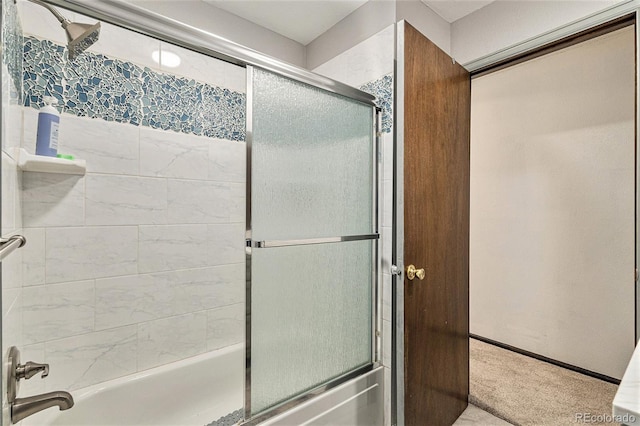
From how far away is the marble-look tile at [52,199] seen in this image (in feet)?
4.44

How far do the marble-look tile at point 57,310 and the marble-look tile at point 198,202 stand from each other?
514 mm

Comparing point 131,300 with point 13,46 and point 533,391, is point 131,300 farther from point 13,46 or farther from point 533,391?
point 533,391

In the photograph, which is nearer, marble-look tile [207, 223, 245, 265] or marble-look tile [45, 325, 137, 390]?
marble-look tile [45, 325, 137, 390]

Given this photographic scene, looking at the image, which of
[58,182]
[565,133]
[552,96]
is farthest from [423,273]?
[552,96]

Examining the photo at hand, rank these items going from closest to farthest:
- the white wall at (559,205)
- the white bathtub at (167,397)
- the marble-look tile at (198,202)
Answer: the white bathtub at (167,397) < the marble-look tile at (198,202) < the white wall at (559,205)

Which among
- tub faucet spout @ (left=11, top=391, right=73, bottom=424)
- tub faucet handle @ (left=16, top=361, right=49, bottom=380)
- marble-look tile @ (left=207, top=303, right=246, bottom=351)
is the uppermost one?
tub faucet handle @ (left=16, top=361, right=49, bottom=380)

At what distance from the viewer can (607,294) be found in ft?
7.65

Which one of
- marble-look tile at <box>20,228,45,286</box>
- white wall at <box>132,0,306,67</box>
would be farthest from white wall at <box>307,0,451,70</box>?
marble-look tile at <box>20,228,45,286</box>

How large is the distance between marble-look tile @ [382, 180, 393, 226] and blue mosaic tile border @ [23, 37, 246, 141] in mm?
959

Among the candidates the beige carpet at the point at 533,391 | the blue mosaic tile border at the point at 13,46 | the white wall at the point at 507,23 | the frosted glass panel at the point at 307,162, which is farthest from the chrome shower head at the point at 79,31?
the beige carpet at the point at 533,391

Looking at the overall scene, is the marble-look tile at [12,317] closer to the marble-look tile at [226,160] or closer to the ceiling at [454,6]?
the marble-look tile at [226,160]

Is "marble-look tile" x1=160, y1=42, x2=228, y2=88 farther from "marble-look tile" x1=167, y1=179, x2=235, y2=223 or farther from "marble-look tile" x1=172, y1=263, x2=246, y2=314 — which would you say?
"marble-look tile" x1=172, y1=263, x2=246, y2=314

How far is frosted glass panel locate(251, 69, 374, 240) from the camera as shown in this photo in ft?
3.92

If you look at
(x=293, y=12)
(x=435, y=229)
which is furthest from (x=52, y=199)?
(x=435, y=229)
